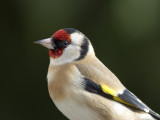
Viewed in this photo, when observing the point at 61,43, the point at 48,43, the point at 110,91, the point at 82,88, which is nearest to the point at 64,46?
the point at 61,43

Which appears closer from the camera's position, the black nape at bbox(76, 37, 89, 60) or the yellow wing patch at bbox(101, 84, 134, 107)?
the yellow wing patch at bbox(101, 84, 134, 107)

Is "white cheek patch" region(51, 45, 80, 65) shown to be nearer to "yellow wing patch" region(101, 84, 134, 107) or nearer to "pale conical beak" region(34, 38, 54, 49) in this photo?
"pale conical beak" region(34, 38, 54, 49)

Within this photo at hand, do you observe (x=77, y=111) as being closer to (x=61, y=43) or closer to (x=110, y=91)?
(x=110, y=91)

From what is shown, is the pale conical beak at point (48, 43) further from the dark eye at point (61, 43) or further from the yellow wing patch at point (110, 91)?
the yellow wing patch at point (110, 91)

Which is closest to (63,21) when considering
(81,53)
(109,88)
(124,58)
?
(124,58)

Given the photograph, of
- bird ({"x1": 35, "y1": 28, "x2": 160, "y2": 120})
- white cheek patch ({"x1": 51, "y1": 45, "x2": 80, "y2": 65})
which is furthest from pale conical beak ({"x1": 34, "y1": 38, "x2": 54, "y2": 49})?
white cheek patch ({"x1": 51, "y1": 45, "x2": 80, "y2": 65})

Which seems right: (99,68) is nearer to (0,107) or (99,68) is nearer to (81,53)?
(81,53)
